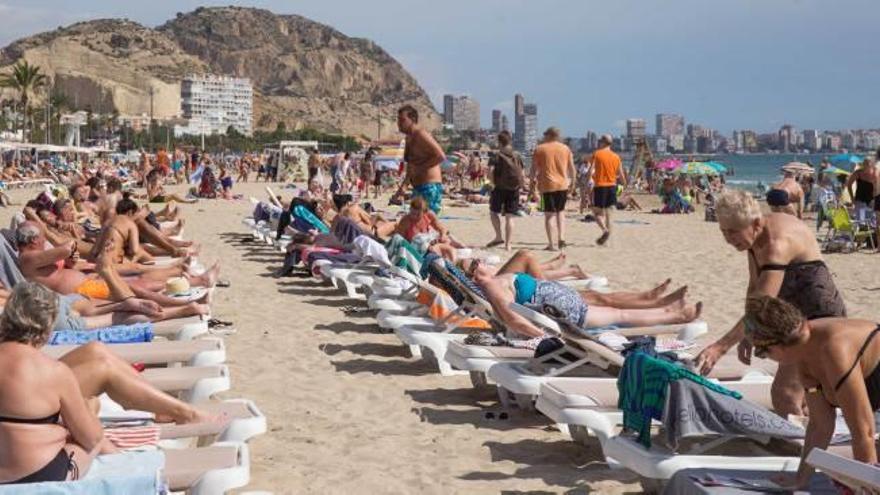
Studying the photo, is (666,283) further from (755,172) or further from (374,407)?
(755,172)

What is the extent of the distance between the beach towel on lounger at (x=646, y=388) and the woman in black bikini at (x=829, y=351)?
72cm

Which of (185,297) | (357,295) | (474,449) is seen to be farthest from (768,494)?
(357,295)

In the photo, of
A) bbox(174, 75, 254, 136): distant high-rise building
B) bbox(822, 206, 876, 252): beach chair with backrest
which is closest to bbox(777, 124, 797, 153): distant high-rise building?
bbox(174, 75, 254, 136): distant high-rise building

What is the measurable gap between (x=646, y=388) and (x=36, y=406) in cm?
212

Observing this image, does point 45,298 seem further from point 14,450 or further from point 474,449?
point 474,449

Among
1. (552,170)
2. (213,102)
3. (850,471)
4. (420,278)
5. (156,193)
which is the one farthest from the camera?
(213,102)

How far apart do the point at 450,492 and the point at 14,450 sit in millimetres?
1751

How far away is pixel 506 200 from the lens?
12969mm

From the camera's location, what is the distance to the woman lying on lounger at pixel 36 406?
3.08m

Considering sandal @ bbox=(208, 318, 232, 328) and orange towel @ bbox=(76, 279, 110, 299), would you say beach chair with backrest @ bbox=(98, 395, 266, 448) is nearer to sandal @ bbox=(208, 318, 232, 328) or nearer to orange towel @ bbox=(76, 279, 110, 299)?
orange towel @ bbox=(76, 279, 110, 299)

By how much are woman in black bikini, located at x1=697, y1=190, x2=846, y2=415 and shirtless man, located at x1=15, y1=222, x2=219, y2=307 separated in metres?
3.74

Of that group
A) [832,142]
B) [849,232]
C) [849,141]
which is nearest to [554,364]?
[849,232]

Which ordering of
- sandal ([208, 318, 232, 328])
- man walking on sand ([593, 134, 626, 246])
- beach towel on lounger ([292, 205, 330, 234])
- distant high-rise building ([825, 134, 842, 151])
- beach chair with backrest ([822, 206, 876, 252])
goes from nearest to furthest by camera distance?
sandal ([208, 318, 232, 328]), beach towel on lounger ([292, 205, 330, 234]), man walking on sand ([593, 134, 626, 246]), beach chair with backrest ([822, 206, 876, 252]), distant high-rise building ([825, 134, 842, 151])

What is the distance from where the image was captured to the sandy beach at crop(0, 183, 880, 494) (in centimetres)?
441
